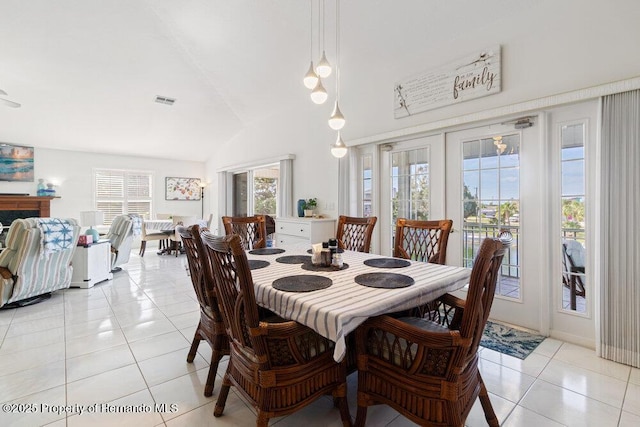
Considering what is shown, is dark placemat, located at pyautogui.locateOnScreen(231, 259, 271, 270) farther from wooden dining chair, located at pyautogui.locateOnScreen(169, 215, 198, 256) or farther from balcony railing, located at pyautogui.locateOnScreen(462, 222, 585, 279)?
wooden dining chair, located at pyautogui.locateOnScreen(169, 215, 198, 256)

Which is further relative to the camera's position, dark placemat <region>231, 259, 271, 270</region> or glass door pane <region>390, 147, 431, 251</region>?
glass door pane <region>390, 147, 431, 251</region>

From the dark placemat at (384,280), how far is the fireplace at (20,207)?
7621 mm

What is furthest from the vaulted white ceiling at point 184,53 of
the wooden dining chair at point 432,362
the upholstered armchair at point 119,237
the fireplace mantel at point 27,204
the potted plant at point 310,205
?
the wooden dining chair at point 432,362

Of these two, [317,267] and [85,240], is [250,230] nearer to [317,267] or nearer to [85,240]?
[317,267]

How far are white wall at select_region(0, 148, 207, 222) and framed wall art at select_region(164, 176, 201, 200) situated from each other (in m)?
0.13

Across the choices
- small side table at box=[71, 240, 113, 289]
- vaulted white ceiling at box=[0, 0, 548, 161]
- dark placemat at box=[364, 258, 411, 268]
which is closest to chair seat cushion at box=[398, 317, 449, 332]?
dark placemat at box=[364, 258, 411, 268]

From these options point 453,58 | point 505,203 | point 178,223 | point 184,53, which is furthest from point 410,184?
point 178,223

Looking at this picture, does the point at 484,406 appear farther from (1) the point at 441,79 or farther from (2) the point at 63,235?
(2) the point at 63,235

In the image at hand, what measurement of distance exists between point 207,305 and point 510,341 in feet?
8.26

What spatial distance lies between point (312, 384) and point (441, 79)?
10.5 ft

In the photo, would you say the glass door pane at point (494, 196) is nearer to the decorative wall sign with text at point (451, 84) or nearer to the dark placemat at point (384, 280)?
the decorative wall sign with text at point (451, 84)

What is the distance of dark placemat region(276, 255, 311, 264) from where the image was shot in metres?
2.25

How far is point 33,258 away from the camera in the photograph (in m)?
3.33

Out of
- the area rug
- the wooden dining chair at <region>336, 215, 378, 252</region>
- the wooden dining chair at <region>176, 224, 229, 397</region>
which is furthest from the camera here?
the wooden dining chair at <region>336, 215, 378, 252</region>
